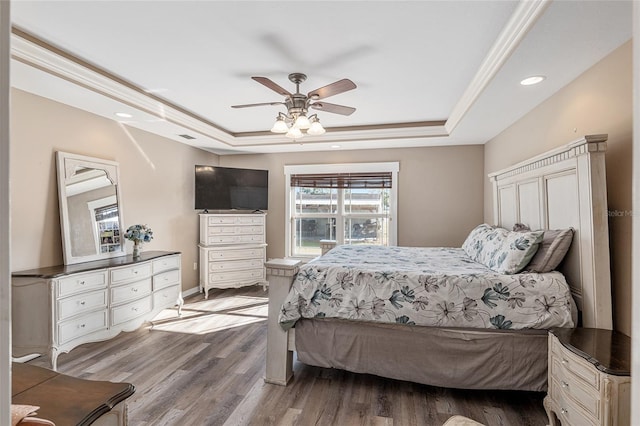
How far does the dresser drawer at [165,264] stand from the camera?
369cm

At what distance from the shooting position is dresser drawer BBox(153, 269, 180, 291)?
12.1 feet

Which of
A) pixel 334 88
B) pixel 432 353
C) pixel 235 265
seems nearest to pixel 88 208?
pixel 235 265

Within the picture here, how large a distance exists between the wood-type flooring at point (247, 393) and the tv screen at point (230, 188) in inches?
90.9

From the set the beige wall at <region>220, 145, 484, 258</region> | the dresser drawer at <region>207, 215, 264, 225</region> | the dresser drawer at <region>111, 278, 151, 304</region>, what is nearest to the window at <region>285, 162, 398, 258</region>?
the beige wall at <region>220, 145, 484, 258</region>

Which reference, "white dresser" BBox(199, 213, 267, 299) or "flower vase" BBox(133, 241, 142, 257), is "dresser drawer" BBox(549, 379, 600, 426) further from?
"white dresser" BBox(199, 213, 267, 299)

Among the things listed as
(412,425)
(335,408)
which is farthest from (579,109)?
(335,408)

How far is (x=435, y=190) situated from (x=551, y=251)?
2855 mm

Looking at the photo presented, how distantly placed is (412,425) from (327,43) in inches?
102

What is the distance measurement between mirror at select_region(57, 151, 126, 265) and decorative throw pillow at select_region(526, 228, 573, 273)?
397 centimetres

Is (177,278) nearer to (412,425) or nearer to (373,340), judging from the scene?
(373,340)

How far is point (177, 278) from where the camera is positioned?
13.3ft

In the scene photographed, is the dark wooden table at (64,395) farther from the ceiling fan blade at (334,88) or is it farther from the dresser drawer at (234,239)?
the dresser drawer at (234,239)

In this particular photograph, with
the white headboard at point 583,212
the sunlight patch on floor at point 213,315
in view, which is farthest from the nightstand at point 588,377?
the sunlight patch on floor at point 213,315

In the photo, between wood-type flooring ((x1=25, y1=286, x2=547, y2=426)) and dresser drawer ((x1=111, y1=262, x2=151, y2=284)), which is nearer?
wood-type flooring ((x1=25, y1=286, x2=547, y2=426))
